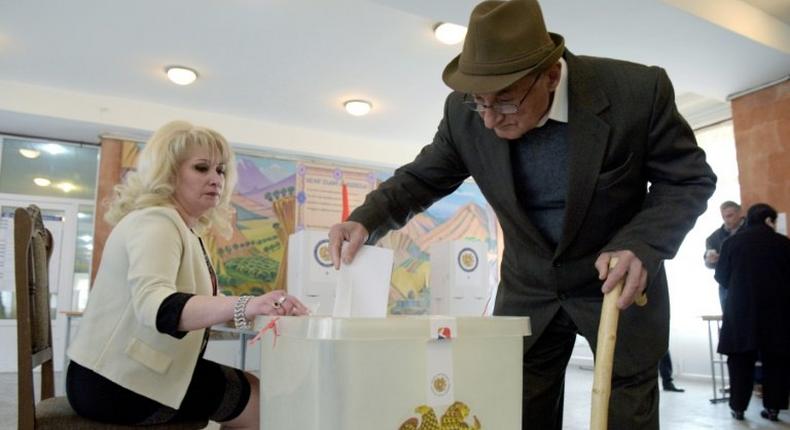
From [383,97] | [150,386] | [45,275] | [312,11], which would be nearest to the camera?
[150,386]

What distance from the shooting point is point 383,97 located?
5.44 meters

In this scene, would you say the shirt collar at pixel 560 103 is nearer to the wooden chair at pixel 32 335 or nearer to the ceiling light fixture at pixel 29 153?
the wooden chair at pixel 32 335

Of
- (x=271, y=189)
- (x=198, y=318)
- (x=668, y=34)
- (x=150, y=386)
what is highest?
(x=668, y=34)

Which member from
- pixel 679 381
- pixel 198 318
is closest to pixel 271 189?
pixel 679 381

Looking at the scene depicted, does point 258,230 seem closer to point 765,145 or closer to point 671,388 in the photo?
point 671,388

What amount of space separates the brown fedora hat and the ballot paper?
0.98 feet

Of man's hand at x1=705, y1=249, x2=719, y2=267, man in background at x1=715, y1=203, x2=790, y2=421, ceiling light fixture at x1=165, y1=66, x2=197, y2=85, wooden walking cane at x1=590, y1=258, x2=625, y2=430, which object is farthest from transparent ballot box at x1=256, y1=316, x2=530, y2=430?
ceiling light fixture at x1=165, y1=66, x2=197, y2=85

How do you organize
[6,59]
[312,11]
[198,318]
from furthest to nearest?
1. [6,59]
2. [312,11]
3. [198,318]

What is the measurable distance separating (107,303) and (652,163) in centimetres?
107

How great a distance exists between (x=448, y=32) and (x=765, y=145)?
94.7 inches

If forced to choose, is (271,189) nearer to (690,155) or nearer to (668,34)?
(668,34)

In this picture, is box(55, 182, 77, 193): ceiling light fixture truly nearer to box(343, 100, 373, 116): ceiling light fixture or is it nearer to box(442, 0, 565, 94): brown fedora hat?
box(343, 100, 373, 116): ceiling light fixture

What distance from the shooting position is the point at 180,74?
4.77 metres

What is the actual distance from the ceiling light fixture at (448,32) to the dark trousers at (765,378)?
102 inches
